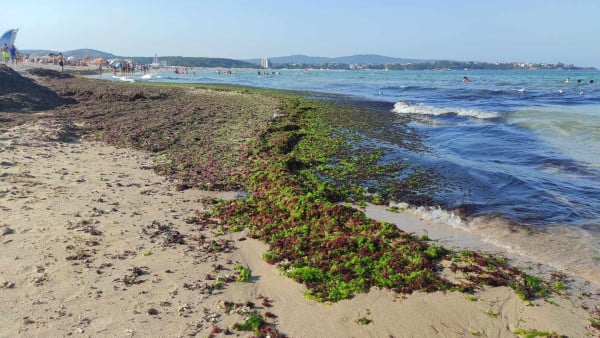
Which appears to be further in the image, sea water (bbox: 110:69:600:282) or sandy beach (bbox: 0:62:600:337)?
sea water (bbox: 110:69:600:282)

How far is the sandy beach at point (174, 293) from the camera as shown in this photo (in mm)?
4305

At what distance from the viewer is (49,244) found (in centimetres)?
573

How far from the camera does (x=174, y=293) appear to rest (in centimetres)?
483

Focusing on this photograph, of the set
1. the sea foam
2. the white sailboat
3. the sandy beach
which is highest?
the white sailboat

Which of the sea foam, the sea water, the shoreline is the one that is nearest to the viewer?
the shoreline

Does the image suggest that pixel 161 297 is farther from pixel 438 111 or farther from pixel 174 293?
pixel 438 111

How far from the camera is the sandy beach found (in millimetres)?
4305

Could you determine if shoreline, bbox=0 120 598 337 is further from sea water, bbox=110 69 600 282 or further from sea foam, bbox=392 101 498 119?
sea foam, bbox=392 101 498 119

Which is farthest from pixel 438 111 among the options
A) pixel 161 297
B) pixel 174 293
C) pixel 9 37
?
pixel 9 37

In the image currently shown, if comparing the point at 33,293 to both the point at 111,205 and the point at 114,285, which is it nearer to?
the point at 114,285

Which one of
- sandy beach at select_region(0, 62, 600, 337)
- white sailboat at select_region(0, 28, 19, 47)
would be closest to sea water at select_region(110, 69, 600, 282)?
sandy beach at select_region(0, 62, 600, 337)

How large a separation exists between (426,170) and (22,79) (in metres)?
19.7

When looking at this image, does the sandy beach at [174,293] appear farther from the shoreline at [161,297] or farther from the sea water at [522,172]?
the sea water at [522,172]

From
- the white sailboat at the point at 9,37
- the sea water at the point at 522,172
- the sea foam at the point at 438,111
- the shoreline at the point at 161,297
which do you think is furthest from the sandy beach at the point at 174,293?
the white sailboat at the point at 9,37
